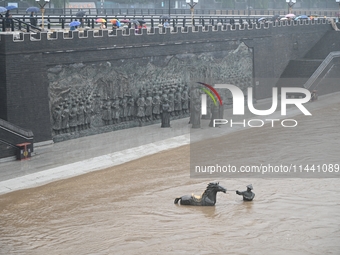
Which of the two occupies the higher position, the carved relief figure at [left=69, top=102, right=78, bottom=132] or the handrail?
the handrail

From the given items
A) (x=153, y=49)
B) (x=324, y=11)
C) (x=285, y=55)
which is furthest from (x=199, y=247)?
(x=324, y=11)

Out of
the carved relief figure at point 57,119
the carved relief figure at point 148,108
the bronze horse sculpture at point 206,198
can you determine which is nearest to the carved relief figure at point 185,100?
the carved relief figure at point 148,108

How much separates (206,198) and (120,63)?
51.2ft

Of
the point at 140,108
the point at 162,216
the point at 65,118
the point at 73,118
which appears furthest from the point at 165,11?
the point at 162,216

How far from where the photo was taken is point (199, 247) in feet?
73.8

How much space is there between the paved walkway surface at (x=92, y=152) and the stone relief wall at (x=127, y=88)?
743mm

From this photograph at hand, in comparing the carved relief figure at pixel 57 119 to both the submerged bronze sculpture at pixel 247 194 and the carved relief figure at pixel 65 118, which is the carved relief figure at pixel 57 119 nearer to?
the carved relief figure at pixel 65 118

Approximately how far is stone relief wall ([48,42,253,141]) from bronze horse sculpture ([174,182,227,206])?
40.2 ft

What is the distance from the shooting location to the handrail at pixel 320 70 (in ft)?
168

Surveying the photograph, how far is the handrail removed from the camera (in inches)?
2018

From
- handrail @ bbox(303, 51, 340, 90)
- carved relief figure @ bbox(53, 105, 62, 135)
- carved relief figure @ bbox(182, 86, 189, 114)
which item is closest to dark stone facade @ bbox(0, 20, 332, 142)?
carved relief figure @ bbox(53, 105, 62, 135)

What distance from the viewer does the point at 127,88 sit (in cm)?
4069

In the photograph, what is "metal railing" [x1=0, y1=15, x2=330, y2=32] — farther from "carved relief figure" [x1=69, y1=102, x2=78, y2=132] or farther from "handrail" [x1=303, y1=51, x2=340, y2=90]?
"handrail" [x1=303, y1=51, x2=340, y2=90]

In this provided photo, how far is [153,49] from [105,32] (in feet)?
13.6
